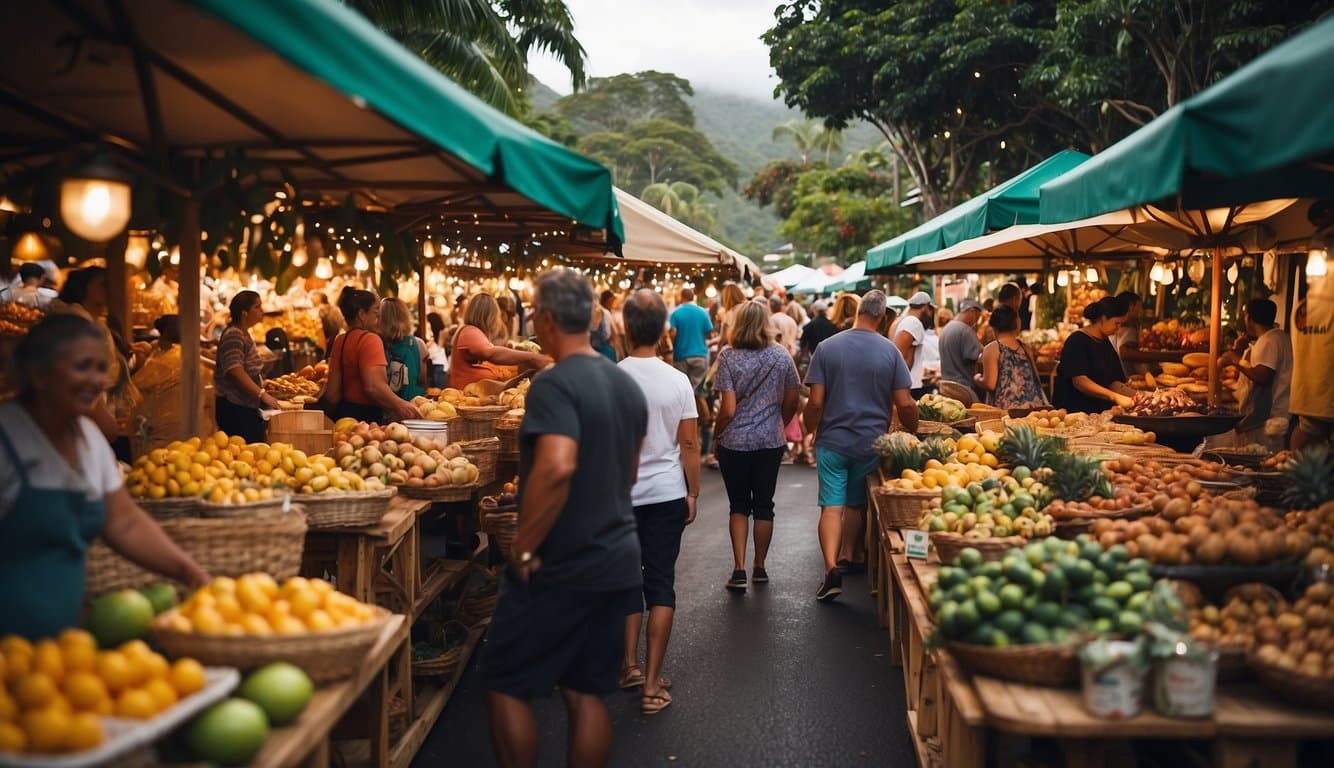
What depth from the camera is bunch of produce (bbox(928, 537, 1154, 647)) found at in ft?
11.8

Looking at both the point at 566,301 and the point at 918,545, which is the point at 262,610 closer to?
the point at 566,301

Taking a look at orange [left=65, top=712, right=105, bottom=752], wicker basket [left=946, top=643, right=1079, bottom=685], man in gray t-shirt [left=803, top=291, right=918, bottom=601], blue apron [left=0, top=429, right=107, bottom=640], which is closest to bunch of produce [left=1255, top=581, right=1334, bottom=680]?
wicker basket [left=946, top=643, right=1079, bottom=685]

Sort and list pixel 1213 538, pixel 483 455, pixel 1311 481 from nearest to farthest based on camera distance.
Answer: pixel 1213 538
pixel 1311 481
pixel 483 455

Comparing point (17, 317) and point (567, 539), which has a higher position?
point (17, 317)

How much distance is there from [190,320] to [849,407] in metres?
4.42

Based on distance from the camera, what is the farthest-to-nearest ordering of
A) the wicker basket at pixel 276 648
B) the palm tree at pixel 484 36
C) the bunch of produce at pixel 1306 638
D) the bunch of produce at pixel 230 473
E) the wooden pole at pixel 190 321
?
the palm tree at pixel 484 36, the wooden pole at pixel 190 321, the bunch of produce at pixel 230 473, the bunch of produce at pixel 1306 638, the wicker basket at pixel 276 648

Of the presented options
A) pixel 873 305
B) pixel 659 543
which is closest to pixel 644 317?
pixel 659 543

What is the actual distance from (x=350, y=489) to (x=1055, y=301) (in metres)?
16.4

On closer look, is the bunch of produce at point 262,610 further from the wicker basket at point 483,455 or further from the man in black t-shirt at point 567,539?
the wicker basket at point 483,455

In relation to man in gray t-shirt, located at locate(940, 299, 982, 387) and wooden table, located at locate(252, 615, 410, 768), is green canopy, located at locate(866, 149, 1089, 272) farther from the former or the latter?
wooden table, located at locate(252, 615, 410, 768)

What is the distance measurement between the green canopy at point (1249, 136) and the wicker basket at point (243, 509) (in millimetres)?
3578

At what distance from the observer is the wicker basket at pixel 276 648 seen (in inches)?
125

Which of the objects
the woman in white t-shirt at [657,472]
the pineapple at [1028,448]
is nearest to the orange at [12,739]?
the woman in white t-shirt at [657,472]

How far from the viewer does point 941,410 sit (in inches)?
370
